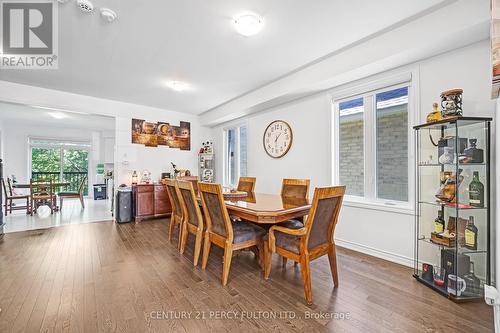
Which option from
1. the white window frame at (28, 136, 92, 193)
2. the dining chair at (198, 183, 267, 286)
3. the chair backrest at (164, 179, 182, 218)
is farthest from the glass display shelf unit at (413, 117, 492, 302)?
the white window frame at (28, 136, 92, 193)

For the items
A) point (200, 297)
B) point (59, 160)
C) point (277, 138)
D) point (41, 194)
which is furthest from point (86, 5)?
point (59, 160)

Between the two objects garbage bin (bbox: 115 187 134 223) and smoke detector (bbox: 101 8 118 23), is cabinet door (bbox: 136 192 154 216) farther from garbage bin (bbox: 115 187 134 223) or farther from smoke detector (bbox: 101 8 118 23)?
smoke detector (bbox: 101 8 118 23)

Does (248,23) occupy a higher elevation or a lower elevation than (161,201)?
higher

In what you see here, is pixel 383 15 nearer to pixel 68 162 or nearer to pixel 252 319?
pixel 252 319

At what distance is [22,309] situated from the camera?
1714 millimetres

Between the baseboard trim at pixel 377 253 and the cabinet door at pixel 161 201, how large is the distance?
12.0 feet

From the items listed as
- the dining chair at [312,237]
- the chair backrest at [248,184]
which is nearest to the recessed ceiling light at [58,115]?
the chair backrest at [248,184]

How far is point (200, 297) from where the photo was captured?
1.89 meters

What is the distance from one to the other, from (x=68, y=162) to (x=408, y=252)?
33.0 ft

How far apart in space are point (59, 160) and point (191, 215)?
780cm

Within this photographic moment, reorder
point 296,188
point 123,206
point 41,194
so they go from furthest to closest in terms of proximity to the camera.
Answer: point 41,194 < point 123,206 < point 296,188

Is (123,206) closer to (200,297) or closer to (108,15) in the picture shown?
(200,297)

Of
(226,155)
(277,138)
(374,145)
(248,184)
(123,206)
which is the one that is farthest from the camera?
(226,155)

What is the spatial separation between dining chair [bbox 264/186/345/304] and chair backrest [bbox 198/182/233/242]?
0.44 metres
